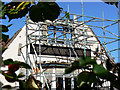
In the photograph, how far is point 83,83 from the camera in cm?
59

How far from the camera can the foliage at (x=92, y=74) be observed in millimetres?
517

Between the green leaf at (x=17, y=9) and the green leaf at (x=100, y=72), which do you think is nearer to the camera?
the green leaf at (x=100, y=72)

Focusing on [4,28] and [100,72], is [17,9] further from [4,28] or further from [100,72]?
[100,72]

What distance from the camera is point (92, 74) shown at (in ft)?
1.84

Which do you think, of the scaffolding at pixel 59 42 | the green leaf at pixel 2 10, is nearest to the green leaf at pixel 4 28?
the green leaf at pixel 2 10

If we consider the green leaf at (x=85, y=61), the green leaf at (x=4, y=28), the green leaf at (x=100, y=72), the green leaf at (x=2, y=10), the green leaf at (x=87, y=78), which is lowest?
the green leaf at (x=87, y=78)

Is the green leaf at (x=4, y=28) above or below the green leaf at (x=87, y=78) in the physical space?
above

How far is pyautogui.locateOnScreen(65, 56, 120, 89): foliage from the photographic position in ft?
1.69

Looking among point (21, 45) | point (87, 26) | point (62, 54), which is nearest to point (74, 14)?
point (87, 26)

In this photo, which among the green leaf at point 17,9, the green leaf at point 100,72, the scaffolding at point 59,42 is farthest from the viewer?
the scaffolding at point 59,42

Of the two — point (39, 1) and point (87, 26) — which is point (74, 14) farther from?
point (39, 1)

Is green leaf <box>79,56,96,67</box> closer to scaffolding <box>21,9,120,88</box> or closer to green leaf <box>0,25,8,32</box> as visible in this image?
green leaf <box>0,25,8,32</box>

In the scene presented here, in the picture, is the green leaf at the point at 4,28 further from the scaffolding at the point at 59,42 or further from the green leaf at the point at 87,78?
the scaffolding at the point at 59,42

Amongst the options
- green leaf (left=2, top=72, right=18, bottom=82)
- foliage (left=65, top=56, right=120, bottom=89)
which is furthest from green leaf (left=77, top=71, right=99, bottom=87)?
green leaf (left=2, top=72, right=18, bottom=82)
